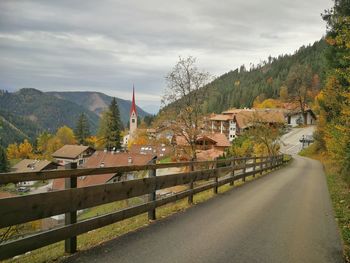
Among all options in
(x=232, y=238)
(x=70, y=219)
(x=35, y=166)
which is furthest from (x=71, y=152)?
(x=70, y=219)

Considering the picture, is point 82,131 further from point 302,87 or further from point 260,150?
point 260,150

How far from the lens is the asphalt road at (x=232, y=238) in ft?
18.7

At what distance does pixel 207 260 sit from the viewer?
557 centimetres

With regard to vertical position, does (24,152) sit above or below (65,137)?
below

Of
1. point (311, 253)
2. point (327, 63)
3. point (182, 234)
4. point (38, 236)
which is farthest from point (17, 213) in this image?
point (327, 63)

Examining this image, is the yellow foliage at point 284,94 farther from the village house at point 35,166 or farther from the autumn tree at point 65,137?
the village house at point 35,166

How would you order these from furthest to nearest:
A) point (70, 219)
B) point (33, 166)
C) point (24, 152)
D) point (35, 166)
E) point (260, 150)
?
point (24, 152)
point (35, 166)
point (33, 166)
point (260, 150)
point (70, 219)

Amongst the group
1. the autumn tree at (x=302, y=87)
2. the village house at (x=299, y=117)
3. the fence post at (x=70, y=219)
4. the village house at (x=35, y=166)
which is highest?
the autumn tree at (x=302, y=87)

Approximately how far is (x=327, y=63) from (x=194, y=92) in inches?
572

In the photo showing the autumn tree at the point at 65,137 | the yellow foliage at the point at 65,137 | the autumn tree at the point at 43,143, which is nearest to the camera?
the autumn tree at the point at 43,143

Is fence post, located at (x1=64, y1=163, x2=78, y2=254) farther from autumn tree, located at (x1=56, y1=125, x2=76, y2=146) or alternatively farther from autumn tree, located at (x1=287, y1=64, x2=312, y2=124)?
autumn tree, located at (x1=56, y1=125, x2=76, y2=146)

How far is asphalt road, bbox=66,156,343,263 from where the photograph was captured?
5703mm

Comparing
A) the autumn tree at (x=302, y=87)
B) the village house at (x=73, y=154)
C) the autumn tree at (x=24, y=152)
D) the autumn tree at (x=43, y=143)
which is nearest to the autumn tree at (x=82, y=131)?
the village house at (x=73, y=154)

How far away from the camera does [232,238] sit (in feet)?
22.8
